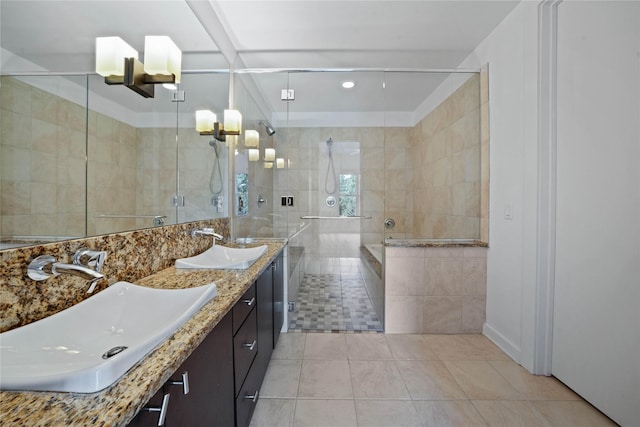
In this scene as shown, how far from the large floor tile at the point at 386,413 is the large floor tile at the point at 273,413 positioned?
384 mm

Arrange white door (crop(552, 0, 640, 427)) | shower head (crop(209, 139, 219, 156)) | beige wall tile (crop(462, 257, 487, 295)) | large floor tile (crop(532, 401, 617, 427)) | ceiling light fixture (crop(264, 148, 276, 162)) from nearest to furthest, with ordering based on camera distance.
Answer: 1. white door (crop(552, 0, 640, 427))
2. large floor tile (crop(532, 401, 617, 427))
3. shower head (crop(209, 139, 219, 156))
4. beige wall tile (crop(462, 257, 487, 295))
5. ceiling light fixture (crop(264, 148, 276, 162))

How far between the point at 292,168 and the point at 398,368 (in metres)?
1.93

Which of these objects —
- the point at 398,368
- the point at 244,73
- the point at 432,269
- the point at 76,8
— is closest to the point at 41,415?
the point at 76,8

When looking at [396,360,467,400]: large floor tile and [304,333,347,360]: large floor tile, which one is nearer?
[396,360,467,400]: large floor tile

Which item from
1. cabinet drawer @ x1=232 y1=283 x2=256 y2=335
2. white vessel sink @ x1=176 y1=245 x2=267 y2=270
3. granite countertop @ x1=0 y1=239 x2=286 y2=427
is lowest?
cabinet drawer @ x1=232 y1=283 x2=256 y2=335

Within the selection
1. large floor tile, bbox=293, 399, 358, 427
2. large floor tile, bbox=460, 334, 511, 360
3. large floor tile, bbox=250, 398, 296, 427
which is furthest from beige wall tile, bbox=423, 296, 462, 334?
large floor tile, bbox=250, 398, 296, 427

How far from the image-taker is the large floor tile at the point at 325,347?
2160 mm

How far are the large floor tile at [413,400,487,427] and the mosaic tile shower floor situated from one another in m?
0.96

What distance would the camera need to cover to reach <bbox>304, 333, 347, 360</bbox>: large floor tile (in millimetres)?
2160

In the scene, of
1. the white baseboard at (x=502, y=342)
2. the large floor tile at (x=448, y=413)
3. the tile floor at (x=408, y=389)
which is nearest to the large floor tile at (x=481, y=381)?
the tile floor at (x=408, y=389)

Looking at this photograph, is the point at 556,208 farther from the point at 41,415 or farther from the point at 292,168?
the point at 41,415

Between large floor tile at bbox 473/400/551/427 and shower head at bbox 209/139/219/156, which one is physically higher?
shower head at bbox 209/139/219/156

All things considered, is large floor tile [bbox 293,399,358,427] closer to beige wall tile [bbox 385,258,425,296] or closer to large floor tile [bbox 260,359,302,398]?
large floor tile [bbox 260,359,302,398]

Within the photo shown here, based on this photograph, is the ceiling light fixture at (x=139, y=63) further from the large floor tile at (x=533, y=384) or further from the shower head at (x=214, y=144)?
the large floor tile at (x=533, y=384)
